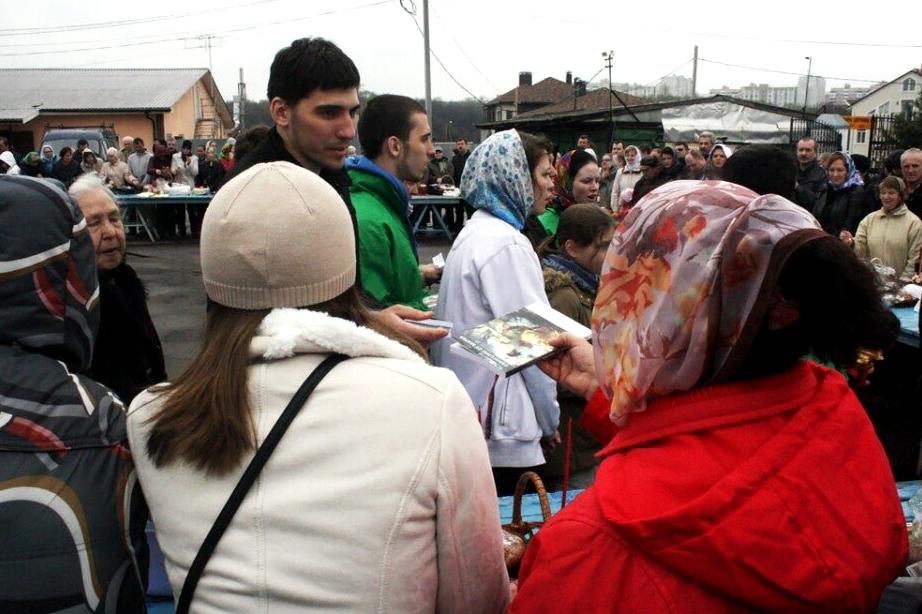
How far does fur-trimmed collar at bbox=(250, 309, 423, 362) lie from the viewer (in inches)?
53.7

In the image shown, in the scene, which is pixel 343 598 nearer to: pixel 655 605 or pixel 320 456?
pixel 320 456

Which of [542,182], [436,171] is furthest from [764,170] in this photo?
[436,171]

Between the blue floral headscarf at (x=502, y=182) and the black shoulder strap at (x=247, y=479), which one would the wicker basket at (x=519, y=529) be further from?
the blue floral headscarf at (x=502, y=182)

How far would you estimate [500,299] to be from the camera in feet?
10.0

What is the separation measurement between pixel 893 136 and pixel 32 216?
26488 millimetres

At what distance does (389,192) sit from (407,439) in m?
1.98

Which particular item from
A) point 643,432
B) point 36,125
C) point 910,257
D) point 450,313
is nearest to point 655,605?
point 643,432

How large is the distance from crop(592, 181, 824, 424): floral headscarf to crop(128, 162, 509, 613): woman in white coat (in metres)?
0.32

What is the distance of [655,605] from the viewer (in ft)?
3.90

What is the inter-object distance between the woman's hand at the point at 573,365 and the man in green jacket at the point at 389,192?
3.32ft

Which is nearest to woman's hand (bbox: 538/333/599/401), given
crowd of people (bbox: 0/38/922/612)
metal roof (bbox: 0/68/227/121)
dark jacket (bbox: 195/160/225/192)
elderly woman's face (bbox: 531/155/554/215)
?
crowd of people (bbox: 0/38/922/612)

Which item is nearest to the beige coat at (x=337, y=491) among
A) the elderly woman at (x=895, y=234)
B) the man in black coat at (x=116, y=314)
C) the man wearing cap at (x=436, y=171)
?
the man in black coat at (x=116, y=314)

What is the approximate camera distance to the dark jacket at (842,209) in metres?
8.62

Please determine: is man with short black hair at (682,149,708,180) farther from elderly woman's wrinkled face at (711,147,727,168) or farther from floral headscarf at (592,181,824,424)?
floral headscarf at (592,181,824,424)
